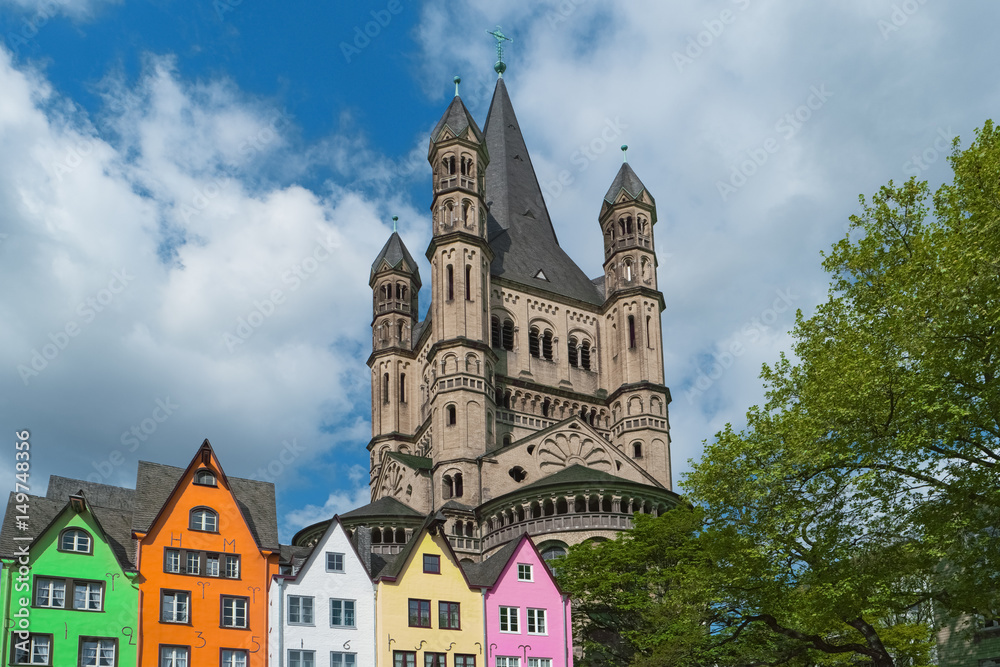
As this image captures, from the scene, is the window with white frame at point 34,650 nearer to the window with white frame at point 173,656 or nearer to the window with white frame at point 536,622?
the window with white frame at point 173,656

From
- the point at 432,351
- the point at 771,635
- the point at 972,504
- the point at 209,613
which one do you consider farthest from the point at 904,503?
the point at 432,351

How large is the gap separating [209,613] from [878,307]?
27058 mm

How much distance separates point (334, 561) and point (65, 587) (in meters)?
10.3

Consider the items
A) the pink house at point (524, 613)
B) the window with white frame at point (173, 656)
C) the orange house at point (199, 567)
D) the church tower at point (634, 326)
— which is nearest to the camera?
the window with white frame at point (173, 656)

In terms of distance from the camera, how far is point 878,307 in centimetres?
3069

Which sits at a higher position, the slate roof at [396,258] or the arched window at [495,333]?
the slate roof at [396,258]

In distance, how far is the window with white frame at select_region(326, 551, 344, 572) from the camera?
44.3m

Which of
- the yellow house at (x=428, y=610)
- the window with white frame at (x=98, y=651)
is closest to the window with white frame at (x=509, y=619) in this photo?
the yellow house at (x=428, y=610)

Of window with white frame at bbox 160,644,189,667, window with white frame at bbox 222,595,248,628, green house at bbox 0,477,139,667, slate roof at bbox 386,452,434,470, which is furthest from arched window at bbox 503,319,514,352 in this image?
window with white frame at bbox 160,644,189,667

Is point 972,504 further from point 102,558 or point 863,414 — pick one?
point 102,558

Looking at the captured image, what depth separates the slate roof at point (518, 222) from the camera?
301 ft

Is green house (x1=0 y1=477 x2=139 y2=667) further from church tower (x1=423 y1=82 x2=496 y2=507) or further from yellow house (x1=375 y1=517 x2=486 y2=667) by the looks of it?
church tower (x1=423 y1=82 x2=496 y2=507)

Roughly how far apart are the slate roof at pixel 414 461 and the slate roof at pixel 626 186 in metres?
27.8

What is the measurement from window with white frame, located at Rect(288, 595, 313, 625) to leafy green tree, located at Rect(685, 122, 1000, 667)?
56.8ft
